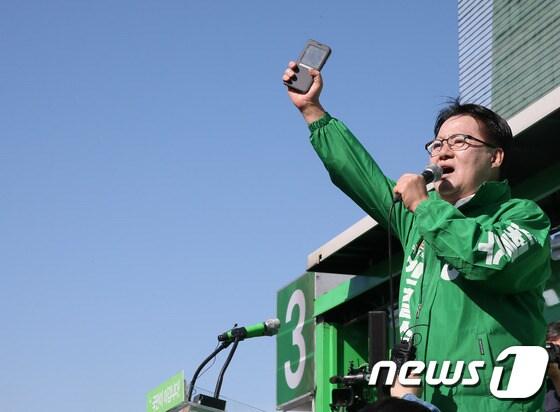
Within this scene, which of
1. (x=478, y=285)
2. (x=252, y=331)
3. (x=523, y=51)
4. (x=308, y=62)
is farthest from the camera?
(x=523, y=51)

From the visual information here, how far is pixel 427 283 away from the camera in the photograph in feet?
11.6

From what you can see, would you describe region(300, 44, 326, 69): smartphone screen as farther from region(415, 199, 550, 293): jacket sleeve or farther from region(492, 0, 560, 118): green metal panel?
region(492, 0, 560, 118): green metal panel

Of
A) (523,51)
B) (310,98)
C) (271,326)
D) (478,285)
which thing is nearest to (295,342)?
(271,326)

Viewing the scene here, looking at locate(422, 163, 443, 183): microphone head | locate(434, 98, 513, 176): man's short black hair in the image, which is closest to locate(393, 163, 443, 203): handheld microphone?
locate(422, 163, 443, 183): microphone head

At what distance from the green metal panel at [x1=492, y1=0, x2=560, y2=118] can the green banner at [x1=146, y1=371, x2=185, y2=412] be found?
1404 inches

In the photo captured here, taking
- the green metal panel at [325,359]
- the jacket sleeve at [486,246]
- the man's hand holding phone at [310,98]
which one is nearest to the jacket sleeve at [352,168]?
the man's hand holding phone at [310,98]

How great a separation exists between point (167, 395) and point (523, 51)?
39416 mm

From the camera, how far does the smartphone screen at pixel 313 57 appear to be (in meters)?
4.45

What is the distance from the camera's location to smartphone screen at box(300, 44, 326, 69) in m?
4.45

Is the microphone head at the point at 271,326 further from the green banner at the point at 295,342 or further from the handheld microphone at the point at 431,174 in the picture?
the handheld microphone at the point at 431,174

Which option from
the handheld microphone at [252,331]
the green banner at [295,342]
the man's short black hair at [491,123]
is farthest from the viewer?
the green banner at [295,342]

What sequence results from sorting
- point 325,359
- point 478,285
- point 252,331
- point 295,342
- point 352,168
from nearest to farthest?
1. point 478,285
2. point 352,168
3. point 252,331
4. point 325,359
5. point 295,342

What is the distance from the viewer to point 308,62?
14.6 feet

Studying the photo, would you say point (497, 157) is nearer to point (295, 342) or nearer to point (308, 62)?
point (308, 62)
